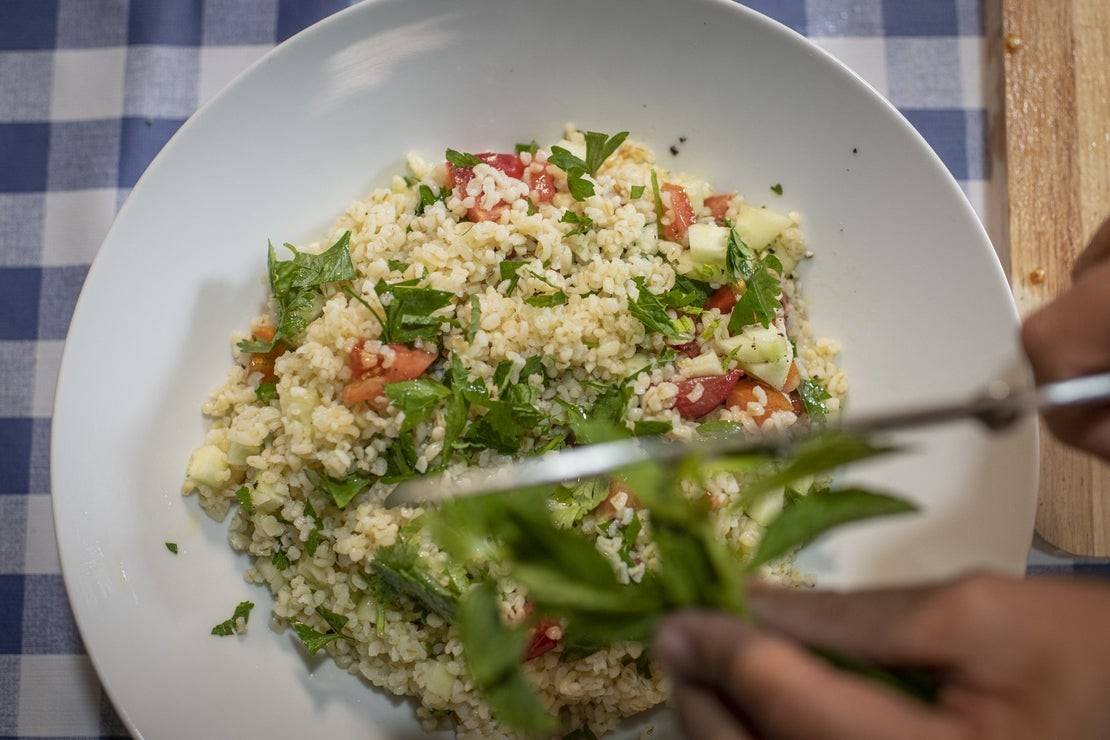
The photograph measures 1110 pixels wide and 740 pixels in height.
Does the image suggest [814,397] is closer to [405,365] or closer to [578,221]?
[578,221]

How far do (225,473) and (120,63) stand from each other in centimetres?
126

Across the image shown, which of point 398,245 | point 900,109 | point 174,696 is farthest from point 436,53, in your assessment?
point 174,696

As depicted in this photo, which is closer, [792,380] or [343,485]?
[343,485]

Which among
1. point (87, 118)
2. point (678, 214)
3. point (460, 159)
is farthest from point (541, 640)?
point (87, 118)

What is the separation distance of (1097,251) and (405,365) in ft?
4.60

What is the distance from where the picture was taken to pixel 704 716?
1231 mm

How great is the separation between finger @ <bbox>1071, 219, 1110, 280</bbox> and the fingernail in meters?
1.06

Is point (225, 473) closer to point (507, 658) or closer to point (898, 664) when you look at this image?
point (507, 658)

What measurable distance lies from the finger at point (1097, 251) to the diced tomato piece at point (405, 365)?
4.37ft

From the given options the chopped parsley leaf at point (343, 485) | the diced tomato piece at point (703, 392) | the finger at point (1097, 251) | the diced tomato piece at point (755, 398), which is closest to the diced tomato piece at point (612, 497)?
the diced tomato piece at point (703, 392)

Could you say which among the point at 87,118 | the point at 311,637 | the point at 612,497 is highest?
the point at 87,118

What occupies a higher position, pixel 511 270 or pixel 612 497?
pixel 511 270

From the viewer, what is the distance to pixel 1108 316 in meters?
1.43

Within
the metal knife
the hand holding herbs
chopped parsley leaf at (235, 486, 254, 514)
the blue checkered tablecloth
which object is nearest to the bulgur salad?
chopped parsley leaf at (235, 486, 254, 514)
